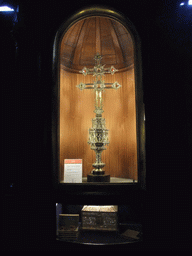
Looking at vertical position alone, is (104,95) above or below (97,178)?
above

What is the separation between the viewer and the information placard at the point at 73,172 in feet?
6.37

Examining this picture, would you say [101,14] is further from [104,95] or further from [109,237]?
[109,237]

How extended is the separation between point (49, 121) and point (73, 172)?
579mm

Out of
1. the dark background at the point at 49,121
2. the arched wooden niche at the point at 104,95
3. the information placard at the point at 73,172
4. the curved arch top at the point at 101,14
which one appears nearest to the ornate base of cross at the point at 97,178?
the information placard at the point at 73,172

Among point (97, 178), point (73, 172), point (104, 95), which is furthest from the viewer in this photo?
point (104, 95)

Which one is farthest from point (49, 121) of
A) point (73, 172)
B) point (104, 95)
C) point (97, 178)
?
point (104, 95)

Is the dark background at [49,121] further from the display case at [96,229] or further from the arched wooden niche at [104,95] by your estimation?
the arched wooden niche at [104,95]

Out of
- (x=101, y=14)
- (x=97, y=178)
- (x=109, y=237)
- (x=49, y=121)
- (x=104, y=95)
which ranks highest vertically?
(x=101, y=14)

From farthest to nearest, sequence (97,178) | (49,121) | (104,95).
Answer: (104,95) < (97,178) < (49,121)

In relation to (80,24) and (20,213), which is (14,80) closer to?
(80,24)

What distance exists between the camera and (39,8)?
1.93m

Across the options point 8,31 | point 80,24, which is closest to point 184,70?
point 80,24

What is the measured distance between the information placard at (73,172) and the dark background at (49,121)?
0.65 feet

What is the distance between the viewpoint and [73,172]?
1969mm
